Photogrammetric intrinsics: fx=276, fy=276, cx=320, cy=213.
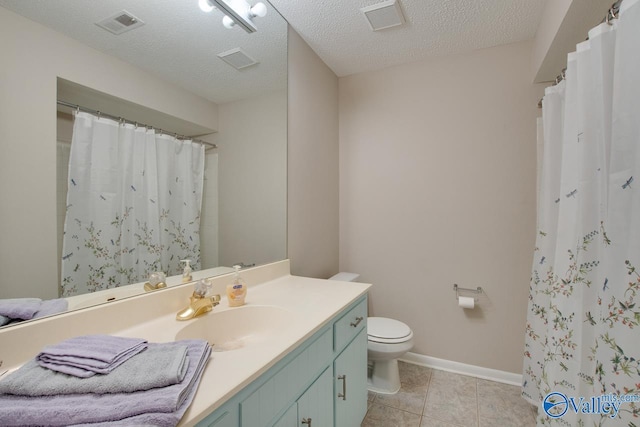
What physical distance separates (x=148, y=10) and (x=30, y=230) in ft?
3.00

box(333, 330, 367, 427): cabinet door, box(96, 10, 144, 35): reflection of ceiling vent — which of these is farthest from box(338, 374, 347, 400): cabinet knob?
box(96, 10, 144, 35): reflection of ceiling vent

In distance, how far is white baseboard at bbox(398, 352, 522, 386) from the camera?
→ 1994 mm

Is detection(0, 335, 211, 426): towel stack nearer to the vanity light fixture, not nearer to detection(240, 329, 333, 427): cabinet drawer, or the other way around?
detection(240, 329, 333, 427): cabinet drawer

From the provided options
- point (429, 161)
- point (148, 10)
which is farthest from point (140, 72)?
point (429, 161)

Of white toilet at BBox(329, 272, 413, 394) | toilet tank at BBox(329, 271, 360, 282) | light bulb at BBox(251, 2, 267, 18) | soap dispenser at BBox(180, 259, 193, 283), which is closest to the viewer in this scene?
soap dispenser at BBox(180, 259, 193, 283)

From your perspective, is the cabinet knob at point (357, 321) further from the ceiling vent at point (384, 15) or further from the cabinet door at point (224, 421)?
the ceiling vent at point (384, 15)

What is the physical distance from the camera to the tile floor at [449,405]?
164 cm

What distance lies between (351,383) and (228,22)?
1.94 m

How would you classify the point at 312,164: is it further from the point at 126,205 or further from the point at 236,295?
the point at 126,205

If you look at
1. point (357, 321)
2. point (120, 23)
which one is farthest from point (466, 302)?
point (120, 23)

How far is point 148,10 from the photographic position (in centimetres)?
109

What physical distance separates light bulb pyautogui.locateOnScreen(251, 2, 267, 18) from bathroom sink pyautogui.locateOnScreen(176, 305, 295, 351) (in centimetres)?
159

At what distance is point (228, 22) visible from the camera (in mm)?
1440

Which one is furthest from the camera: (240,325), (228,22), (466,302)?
(466,302)
